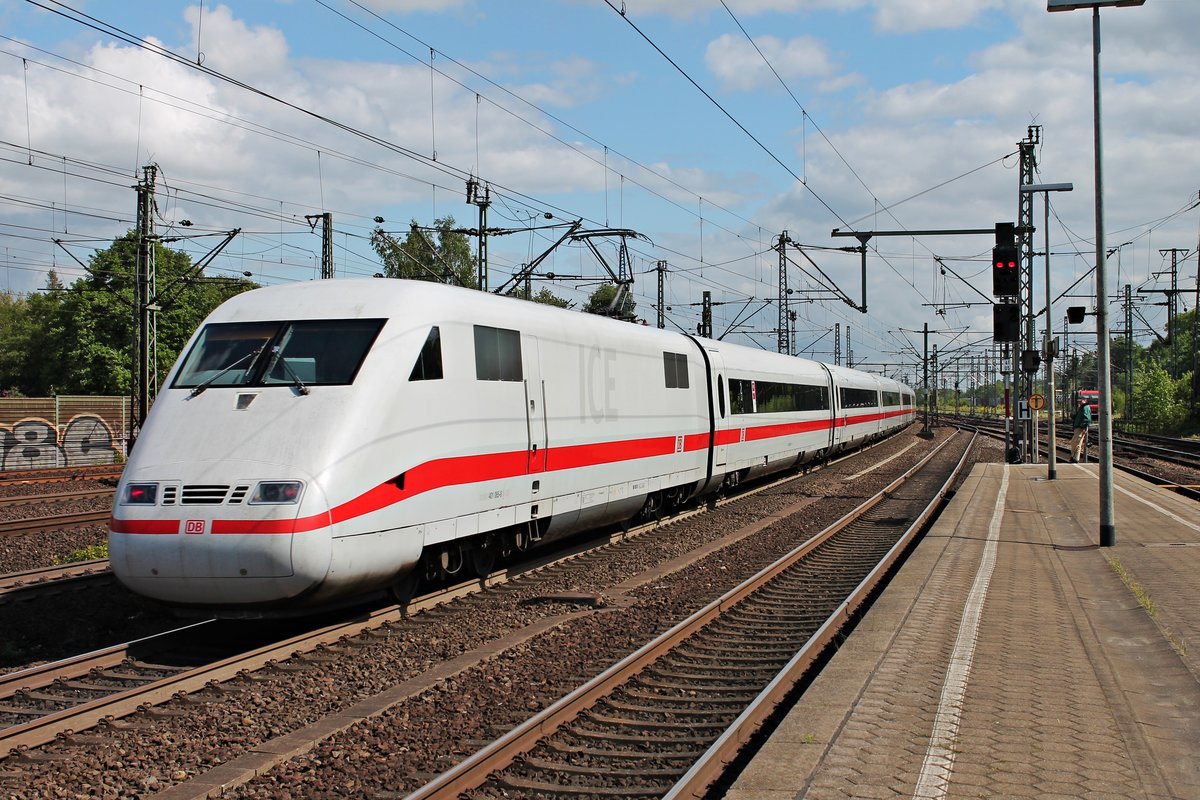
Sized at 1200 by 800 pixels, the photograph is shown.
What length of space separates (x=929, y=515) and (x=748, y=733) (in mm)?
13818

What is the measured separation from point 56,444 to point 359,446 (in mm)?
26929

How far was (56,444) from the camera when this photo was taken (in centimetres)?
3095

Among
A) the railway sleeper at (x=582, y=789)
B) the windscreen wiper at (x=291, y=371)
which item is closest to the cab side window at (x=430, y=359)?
the windscreen wiper at (x=291, y=371)

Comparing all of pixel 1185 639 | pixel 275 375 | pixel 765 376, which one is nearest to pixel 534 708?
pixel 275 375

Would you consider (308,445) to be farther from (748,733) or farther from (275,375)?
(748,733)

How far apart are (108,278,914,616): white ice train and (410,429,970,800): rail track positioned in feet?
7.89

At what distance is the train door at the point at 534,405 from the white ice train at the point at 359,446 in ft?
0.09

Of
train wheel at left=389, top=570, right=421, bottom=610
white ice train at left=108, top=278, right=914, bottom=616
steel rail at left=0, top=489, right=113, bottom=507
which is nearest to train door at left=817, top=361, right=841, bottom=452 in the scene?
white ice train at left=108, top=278, right=914, bottom=616

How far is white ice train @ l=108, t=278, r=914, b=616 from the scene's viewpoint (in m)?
7.78

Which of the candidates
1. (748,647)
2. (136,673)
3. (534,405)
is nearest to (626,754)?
(748,647)

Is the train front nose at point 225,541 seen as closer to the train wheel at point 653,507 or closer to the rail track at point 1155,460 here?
the train wheel at point 653,507

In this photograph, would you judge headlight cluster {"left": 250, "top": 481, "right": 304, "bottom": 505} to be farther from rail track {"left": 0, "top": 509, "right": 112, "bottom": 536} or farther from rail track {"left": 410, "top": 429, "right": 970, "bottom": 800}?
→ rail track {"left": 0, "top": 509, "right": 112, "bottom": 536}

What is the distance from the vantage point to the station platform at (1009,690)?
17.5ft

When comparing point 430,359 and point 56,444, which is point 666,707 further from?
point 56,444
